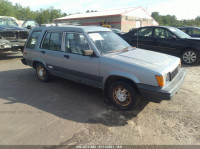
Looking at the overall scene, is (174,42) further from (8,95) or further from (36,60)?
(8,95)

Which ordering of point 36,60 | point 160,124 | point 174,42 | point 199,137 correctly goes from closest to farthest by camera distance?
point 199,137
point 160,124
point 36,60
point 174,42

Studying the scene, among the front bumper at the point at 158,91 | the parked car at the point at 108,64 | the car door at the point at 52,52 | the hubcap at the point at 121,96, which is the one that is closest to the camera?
the front bumper at the point at 158,91

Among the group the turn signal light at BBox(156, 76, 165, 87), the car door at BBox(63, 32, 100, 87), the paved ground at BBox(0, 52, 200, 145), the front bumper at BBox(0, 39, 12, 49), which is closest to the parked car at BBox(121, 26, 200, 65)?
the paved ground at BBox(0, 52, 200, 145)

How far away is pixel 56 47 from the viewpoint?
178 inches

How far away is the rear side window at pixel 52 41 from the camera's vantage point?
175 inches

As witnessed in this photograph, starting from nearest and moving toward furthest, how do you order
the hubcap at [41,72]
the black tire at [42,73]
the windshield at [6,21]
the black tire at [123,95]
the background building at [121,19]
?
1. the black tire at [123,95]
2. the black tire at [42,73]
3. the hubcap at [41,72]
4. the windshield at [6,21]
5. the background building at [121,19]

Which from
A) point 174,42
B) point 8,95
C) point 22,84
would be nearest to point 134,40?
point 174,42

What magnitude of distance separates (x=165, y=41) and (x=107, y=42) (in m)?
4.42

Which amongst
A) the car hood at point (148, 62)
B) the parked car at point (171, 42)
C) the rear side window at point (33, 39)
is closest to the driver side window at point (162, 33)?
the parked car at point (171, 42)

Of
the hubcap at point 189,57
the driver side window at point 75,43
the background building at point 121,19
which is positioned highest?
the background building at point 121,19

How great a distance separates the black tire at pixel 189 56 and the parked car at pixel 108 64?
11.9 feet

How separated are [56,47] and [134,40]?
5081 millimetres

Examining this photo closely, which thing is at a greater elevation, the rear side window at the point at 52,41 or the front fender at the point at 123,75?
the rear side window at the point at 52,41

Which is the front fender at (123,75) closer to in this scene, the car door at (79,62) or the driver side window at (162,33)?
the car door at (79,62)
